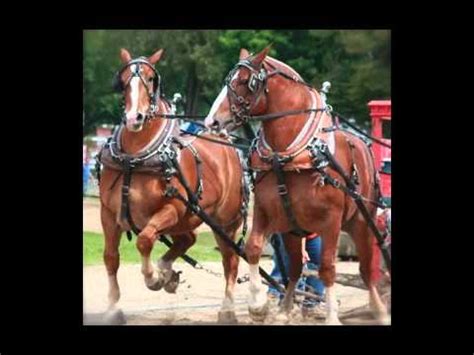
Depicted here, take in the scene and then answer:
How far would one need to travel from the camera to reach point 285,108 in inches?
242

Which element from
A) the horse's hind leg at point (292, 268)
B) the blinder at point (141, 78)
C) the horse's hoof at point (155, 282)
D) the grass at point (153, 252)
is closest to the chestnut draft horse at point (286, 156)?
the horse's hind leg at point (292, 268)

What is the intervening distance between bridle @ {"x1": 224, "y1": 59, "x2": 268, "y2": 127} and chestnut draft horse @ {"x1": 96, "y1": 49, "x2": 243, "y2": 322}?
1.75 ft

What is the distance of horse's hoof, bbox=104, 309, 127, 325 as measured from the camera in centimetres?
645

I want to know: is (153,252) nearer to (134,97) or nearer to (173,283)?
(173,283)

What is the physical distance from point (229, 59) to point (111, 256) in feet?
4.98

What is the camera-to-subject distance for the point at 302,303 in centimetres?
653

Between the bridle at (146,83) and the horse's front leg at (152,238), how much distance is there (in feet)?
1.94

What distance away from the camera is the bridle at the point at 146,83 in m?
6.16

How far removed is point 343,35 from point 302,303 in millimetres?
1730

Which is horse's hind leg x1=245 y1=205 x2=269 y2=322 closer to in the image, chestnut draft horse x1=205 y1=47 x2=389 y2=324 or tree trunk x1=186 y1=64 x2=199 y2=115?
chestnut draft horse x1=205 y1=47 x2=389 y2=324
